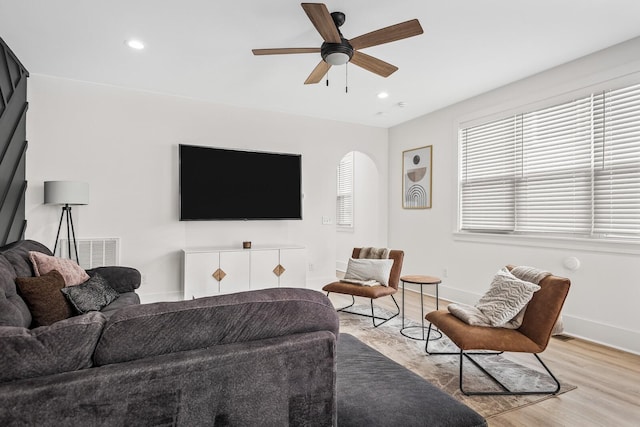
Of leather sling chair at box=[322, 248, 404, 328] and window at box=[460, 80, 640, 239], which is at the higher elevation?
window at box=[460, 80, 640, 239]

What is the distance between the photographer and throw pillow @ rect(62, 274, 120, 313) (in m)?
2.24

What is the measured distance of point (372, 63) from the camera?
2.80 m

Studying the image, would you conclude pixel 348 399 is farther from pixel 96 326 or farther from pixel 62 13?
pixel 62 13

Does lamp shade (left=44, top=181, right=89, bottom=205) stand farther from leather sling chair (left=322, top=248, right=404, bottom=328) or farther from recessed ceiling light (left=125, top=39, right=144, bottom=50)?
leather sling chair (left=322, top=248, right=404, bottom=328)

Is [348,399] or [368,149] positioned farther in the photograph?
[368,149]

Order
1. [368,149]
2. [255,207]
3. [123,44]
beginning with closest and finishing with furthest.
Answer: [123,44] → [255,207] → [368,149]

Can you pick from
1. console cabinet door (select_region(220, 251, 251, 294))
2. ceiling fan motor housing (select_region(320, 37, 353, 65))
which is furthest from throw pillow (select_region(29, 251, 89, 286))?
ceiling fan motor housing (select_region(320, 37, 353, 65))

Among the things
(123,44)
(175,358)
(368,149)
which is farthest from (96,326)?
(368,149)

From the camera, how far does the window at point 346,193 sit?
702 cm

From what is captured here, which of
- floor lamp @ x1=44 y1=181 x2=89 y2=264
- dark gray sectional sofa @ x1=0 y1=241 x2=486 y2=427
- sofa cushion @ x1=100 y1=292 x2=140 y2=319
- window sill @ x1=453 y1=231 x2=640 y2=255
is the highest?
floor lamp @ x1=44 y1=181 x2=89 y2=264

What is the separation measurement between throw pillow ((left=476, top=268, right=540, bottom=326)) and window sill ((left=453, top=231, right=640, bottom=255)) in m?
1.37

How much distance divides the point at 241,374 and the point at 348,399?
44 centimetres

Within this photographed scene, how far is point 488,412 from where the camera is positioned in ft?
6.67

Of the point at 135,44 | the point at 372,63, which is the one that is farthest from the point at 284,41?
the point at 135,44
